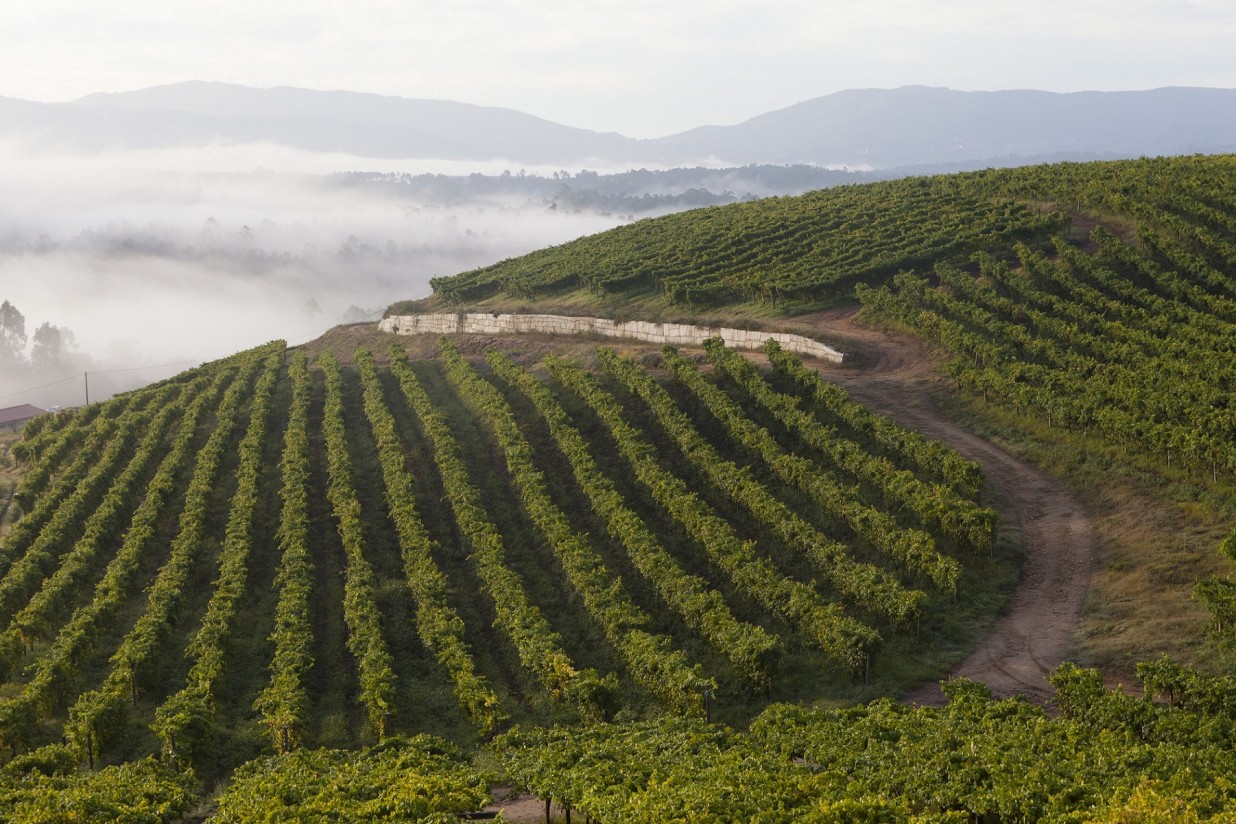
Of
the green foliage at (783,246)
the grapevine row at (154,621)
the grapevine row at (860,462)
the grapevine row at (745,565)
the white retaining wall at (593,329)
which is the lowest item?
the grapevine row at (154,621)

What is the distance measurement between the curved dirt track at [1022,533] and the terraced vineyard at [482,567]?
186 centimetres

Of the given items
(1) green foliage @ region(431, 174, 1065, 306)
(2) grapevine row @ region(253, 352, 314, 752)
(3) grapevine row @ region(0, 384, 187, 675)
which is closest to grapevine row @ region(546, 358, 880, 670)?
(2) grapevine row @ region(253, 352, 314, 752)

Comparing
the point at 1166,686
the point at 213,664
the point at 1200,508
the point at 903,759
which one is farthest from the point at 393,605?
the point at 1200,508

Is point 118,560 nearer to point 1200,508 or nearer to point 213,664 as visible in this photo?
point 213,664

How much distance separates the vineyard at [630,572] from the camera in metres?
25.8

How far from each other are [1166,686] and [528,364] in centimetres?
5030

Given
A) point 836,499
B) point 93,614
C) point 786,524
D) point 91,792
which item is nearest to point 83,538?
point 93,614

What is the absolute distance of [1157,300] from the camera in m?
60.3

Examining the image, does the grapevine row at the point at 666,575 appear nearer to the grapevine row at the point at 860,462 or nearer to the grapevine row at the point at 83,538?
the grapevine row at the point at 860,462

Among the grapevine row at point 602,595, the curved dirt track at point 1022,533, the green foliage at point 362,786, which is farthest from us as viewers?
the curved dirt track at point 1022,533

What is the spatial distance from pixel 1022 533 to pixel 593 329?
42.9m

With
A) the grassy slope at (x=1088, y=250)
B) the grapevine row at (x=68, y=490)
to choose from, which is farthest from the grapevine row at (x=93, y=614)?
the grassy slope at (x=1088, y=250)

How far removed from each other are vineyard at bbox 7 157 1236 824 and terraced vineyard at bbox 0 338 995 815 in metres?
0.19

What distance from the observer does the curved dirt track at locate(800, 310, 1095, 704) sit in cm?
3331
